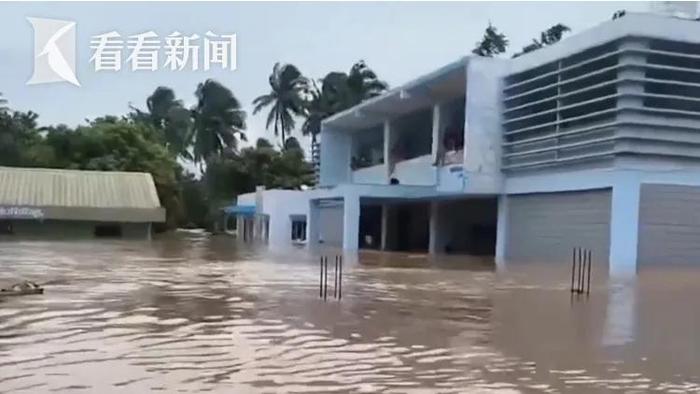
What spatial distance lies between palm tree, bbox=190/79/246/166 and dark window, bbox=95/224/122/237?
2015cm

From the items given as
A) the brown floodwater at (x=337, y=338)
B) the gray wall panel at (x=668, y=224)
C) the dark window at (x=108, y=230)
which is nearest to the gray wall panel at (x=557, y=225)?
the gray wall panel at (x=668, y=224)

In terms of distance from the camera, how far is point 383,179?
5406 cm

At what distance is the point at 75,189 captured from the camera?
55.4m

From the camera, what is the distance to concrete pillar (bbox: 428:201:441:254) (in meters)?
45.5

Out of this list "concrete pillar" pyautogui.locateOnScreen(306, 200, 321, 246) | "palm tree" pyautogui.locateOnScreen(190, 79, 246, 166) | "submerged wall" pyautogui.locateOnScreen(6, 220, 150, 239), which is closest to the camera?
"concrete pillar" pyautogui.locateOnScreen(306, 200, 321, 246)

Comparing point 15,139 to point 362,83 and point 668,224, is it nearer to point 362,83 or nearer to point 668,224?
point 362,83

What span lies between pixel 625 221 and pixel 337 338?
2220cm

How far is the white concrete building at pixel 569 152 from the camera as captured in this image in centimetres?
3084

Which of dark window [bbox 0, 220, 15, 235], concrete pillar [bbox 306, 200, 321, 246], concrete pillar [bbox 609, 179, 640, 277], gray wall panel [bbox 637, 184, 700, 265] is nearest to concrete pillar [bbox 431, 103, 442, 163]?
concrete pillar [bbox 306, 200, 321, 246]

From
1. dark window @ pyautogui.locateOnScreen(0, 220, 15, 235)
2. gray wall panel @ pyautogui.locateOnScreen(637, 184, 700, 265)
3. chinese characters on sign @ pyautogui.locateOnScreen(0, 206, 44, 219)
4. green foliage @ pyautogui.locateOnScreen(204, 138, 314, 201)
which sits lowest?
dark window @ pyautogui.locateOnScreen(0, 220, 15, 235)

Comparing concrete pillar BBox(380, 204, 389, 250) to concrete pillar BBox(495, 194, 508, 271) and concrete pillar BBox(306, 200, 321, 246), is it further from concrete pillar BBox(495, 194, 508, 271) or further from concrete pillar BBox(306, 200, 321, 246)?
concrete pillar BBox(495, 194, 508, 271)

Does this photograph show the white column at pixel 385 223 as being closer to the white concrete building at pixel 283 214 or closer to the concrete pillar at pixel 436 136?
the white concrete building at pixel 283 214

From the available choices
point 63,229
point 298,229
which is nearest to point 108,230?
point 63,229

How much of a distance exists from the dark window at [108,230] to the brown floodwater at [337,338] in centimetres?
3742
